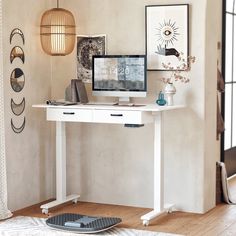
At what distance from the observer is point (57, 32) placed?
620cm

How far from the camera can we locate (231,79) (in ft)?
25.3

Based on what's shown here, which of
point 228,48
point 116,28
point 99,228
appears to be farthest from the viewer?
point 228,48

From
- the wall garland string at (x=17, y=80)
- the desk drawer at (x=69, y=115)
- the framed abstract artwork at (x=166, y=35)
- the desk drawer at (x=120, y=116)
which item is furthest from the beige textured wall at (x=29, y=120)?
the framed abstract artwork at (x=166, y=35)

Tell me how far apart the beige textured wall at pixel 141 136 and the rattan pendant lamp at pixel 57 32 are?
0.17 m

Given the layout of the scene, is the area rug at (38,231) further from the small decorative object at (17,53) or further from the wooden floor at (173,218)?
the small decorative object at (17,53)

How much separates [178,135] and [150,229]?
99cm

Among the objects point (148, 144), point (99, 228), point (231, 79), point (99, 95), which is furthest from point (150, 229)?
point (231, 79)

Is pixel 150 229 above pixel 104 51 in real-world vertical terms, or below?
below

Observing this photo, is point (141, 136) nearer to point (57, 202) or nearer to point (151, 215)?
point (151, 215)

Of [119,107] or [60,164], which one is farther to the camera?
[60,164]

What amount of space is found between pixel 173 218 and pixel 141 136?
2.82 ft

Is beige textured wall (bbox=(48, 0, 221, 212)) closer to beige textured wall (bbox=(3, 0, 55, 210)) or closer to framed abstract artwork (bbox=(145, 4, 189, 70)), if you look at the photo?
framed abstract artwork (bbox=(145, 4, 189, 70))

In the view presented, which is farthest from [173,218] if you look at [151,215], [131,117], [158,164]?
[131,117]

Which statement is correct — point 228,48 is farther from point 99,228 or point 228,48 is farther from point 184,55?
point 99,228
